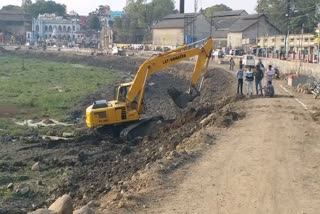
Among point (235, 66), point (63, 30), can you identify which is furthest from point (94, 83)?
point (63, 30)

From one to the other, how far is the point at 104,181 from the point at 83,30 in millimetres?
175602

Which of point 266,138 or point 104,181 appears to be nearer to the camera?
point 104,181

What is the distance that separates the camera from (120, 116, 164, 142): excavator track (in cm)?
2527

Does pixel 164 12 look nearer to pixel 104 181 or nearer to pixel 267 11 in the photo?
pixel 267 11

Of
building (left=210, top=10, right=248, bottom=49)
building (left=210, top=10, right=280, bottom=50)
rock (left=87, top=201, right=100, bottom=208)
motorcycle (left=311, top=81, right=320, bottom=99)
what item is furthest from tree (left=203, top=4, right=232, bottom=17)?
rock (left=87, top=201, right=100, bottom=208)

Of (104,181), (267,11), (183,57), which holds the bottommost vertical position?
(104,181)

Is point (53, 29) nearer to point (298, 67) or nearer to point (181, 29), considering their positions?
point (181, 29)

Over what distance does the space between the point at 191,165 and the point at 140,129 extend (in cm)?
1014

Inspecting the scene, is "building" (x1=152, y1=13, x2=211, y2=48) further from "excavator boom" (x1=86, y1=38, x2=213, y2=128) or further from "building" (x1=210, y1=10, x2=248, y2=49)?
"excavator boom" (x1=86, y1=38, x2=213, y2=128)

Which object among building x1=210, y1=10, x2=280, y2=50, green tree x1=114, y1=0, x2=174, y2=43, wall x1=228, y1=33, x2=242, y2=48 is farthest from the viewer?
green tree x1=114, y1=0, x2=174, y2=43

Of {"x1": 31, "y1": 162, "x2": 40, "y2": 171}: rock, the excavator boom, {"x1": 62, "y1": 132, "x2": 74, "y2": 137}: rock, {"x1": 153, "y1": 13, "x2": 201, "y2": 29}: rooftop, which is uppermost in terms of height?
{"x1": 153, "y1": 13, "x2": 201, "y2": 29}: rooftop

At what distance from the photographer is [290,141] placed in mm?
18641

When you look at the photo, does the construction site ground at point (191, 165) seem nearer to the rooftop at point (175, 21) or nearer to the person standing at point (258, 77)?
the person standing at point (258, 77)

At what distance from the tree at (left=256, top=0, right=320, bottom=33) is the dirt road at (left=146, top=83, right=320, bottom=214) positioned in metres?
65.9
